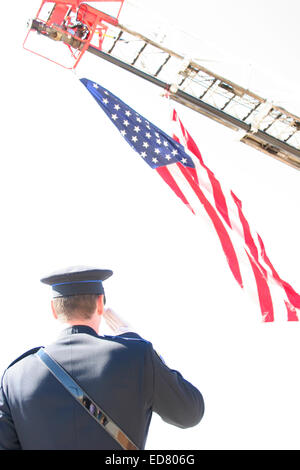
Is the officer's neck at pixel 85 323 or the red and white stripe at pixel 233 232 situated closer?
the officer's neck at pixel 85 323

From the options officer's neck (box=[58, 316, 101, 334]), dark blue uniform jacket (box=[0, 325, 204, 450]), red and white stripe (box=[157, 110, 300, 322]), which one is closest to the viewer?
dark blue uniform jacket (box=[0, 325, 204, 450])

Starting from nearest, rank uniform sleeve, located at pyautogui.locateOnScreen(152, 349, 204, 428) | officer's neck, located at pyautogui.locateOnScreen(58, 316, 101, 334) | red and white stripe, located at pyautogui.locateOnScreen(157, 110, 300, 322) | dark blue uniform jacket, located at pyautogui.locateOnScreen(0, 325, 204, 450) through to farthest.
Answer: dark blue uniform jacket, located at pyautogui.locateOnScreen(0, 325, 204, 450) < uniform sleeve, located at pyautogui.locateOnScreen(152, 349, 204, 428) < officer's neck, located at pyautogui.locateOnScreen(58, 316, 101, 334) < red and white stripe, located at pyautogui.locateOnScreen(157, 110, 300, 322)

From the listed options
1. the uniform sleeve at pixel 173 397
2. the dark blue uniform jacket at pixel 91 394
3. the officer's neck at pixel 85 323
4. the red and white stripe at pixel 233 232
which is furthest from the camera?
the red and white stripe at pixel 233 232

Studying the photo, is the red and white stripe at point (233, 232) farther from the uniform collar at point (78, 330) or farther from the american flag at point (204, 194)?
the uniform collar at point (78, 330)

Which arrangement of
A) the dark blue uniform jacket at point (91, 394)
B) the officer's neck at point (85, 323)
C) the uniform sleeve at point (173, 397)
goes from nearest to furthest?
the dark blue uniform jacket at point (91, 394) → the uniform sleeve at point (173, 397) → the officer's neck at point (85, 323)

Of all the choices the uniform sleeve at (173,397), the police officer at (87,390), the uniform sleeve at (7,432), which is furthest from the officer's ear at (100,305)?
the uniform sleeve at (7,432)

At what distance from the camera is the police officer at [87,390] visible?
5.66 ft

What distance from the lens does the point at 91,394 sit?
176 cm

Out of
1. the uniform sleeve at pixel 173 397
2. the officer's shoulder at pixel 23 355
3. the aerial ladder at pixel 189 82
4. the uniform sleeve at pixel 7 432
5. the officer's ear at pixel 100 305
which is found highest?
the aerial ladder at pixel 189 82

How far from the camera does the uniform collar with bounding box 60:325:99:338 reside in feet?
6.39

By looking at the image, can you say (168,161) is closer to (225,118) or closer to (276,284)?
(276,284)

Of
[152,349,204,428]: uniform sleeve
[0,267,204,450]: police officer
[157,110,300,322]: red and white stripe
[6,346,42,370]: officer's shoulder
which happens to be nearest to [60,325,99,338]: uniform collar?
[0,267,204,450]: police officer

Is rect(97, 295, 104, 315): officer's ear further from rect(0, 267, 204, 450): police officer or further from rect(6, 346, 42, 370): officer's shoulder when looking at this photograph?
rect(6, 346, 42, 370): officer's shoulder

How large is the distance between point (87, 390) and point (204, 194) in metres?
4.20
